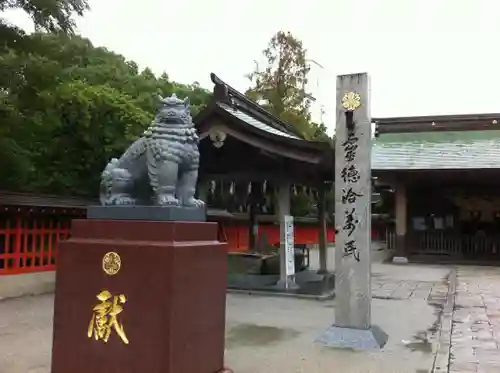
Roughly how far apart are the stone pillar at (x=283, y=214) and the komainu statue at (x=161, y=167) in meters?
6.15

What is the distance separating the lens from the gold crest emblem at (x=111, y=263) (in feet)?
14.3

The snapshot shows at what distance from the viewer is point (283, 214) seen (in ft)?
37.6

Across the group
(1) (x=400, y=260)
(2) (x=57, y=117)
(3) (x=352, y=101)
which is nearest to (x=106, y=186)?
(3) (x=352, y=101)

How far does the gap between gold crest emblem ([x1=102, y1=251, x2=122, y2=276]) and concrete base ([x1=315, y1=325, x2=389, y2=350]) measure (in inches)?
138

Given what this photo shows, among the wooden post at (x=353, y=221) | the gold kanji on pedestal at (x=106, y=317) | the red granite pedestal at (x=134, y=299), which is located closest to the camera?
the red granite pedestal at (x=134, y=299)

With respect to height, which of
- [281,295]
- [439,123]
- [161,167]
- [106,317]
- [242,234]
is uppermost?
[439,123]

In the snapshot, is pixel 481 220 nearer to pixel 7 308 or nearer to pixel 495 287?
pixel 495 287

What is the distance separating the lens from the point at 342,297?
22.8 feet

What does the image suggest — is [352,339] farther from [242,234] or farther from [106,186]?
[242,234]

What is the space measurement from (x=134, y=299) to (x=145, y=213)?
0.73 meters

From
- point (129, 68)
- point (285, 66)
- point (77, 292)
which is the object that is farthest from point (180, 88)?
point (77, 292)

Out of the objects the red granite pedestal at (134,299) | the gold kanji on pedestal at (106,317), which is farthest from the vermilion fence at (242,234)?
the gold kanji on pedestal at (106,317)

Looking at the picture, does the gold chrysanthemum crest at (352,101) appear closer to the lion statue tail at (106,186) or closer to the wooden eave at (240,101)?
the lion statue tail at (106,186)

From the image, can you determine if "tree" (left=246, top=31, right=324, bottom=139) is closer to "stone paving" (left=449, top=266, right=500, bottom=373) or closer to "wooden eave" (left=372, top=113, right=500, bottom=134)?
"wooden eave" (left=372, top=113, right=500, bottom=134)
